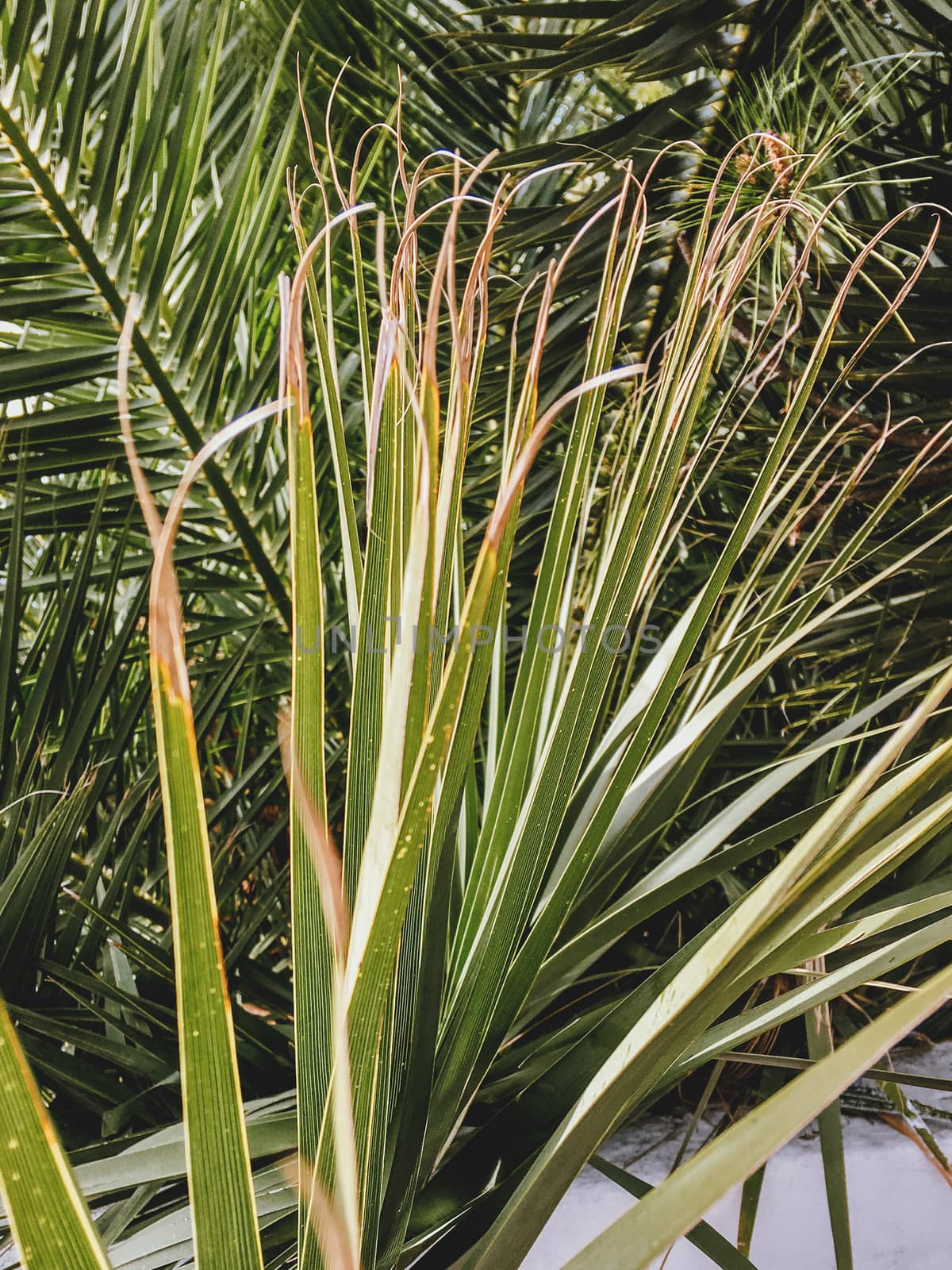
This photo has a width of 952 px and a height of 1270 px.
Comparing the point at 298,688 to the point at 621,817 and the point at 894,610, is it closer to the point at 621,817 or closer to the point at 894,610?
the point at 621,817

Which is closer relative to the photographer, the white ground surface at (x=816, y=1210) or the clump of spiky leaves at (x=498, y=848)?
the clump of spiky leaves at (x=498, y=848)

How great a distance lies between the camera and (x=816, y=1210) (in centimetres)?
52

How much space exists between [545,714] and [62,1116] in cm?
38

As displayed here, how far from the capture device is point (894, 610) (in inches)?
26.7

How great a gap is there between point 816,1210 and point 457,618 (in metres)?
0.45

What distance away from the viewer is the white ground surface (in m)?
0.49

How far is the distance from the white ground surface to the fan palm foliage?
0.25 feet

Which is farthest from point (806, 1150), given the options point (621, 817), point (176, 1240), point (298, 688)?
point (298, 688)

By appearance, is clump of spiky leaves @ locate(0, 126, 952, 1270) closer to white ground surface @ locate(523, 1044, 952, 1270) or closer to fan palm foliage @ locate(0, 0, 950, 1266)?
fan palm foliage @ locate(0, 0, 950, 1266)

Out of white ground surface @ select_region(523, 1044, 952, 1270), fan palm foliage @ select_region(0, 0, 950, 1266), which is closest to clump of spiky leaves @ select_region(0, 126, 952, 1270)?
fan palm foliage @ select_region(0, 0, 950, 1266)

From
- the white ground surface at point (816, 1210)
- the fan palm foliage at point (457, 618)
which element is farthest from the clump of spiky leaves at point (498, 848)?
the white ground surface at point (816, 1210)

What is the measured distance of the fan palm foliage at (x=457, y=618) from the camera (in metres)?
0.18

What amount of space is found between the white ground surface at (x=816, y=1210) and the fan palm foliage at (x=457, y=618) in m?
0.08

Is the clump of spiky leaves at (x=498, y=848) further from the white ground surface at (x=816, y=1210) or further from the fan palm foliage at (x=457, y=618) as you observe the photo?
the white ground surface at (x=816, y=1210)
